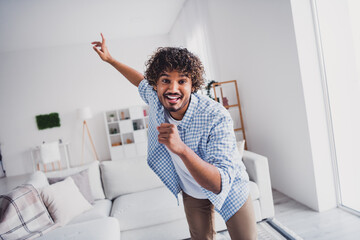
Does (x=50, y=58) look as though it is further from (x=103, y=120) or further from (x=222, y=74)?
(x=222, y=74)

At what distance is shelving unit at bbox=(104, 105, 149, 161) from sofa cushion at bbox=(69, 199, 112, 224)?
4.15 metres

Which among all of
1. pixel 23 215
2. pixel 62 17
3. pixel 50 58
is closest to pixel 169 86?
pixel 23 215

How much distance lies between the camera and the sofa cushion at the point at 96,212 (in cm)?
216

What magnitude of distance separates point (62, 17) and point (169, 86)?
4.95m

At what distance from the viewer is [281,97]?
276 centimetres

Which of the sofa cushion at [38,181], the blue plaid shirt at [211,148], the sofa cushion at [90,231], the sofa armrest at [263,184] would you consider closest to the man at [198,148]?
the blue plaid shirt at [211,148]

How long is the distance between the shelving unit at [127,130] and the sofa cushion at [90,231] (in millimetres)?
4653

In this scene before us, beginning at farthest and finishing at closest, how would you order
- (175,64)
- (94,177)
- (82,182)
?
(94,177) → (82,182) → (175,64)

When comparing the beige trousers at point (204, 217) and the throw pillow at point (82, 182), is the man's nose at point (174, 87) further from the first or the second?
the throw pillow at point (82, 182)

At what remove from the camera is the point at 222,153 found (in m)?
0.97

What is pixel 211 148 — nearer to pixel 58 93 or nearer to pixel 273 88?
pixel 273 88

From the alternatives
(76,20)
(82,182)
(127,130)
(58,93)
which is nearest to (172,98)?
(82,182)

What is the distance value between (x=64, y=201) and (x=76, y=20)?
4.30m

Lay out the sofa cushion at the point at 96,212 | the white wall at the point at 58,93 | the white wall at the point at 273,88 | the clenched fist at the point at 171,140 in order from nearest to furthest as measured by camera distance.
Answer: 1. the clenched fist at the point at 171,140
2. the sofa cushion at the point at 96,212
3. the white wall at the point at 273,88
4. the white wall at the point at 58,93
